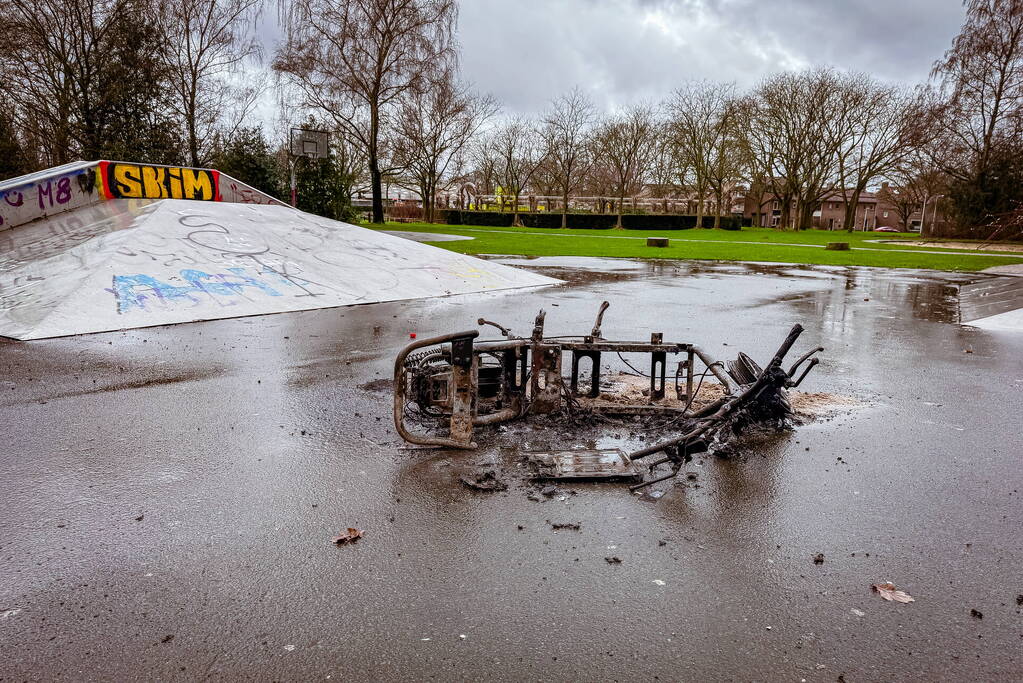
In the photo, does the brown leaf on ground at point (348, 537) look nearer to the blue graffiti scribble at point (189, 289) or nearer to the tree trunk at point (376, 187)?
Result: the blue graffiti scribble at point (189, 289)

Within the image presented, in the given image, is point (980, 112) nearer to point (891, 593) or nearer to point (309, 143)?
point (309, 143)

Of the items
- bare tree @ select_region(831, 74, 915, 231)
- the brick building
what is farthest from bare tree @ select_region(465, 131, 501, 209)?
the brick building

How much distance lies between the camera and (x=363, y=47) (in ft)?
110

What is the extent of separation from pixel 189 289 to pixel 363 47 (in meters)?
26.4

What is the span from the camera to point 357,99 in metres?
35.6

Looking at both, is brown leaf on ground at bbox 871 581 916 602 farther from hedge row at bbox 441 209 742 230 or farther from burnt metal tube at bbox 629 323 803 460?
hedge row at bbox 441 209 742 230

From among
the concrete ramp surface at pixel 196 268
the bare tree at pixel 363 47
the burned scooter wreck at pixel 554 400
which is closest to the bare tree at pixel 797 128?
the bare tree at pixel 363 47

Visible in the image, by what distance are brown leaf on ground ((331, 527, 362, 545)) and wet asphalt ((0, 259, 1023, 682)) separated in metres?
0.08

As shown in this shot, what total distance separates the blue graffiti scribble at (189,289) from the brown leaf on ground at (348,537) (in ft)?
26.8

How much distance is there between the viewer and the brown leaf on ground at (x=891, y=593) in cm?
310

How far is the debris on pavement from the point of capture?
4258 millimetres

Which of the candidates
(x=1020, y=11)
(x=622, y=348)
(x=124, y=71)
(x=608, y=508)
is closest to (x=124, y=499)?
(x=608, y=508)

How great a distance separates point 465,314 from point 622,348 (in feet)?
20.8

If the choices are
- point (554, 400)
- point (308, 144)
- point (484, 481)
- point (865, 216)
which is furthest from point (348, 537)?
point (865, 216)
